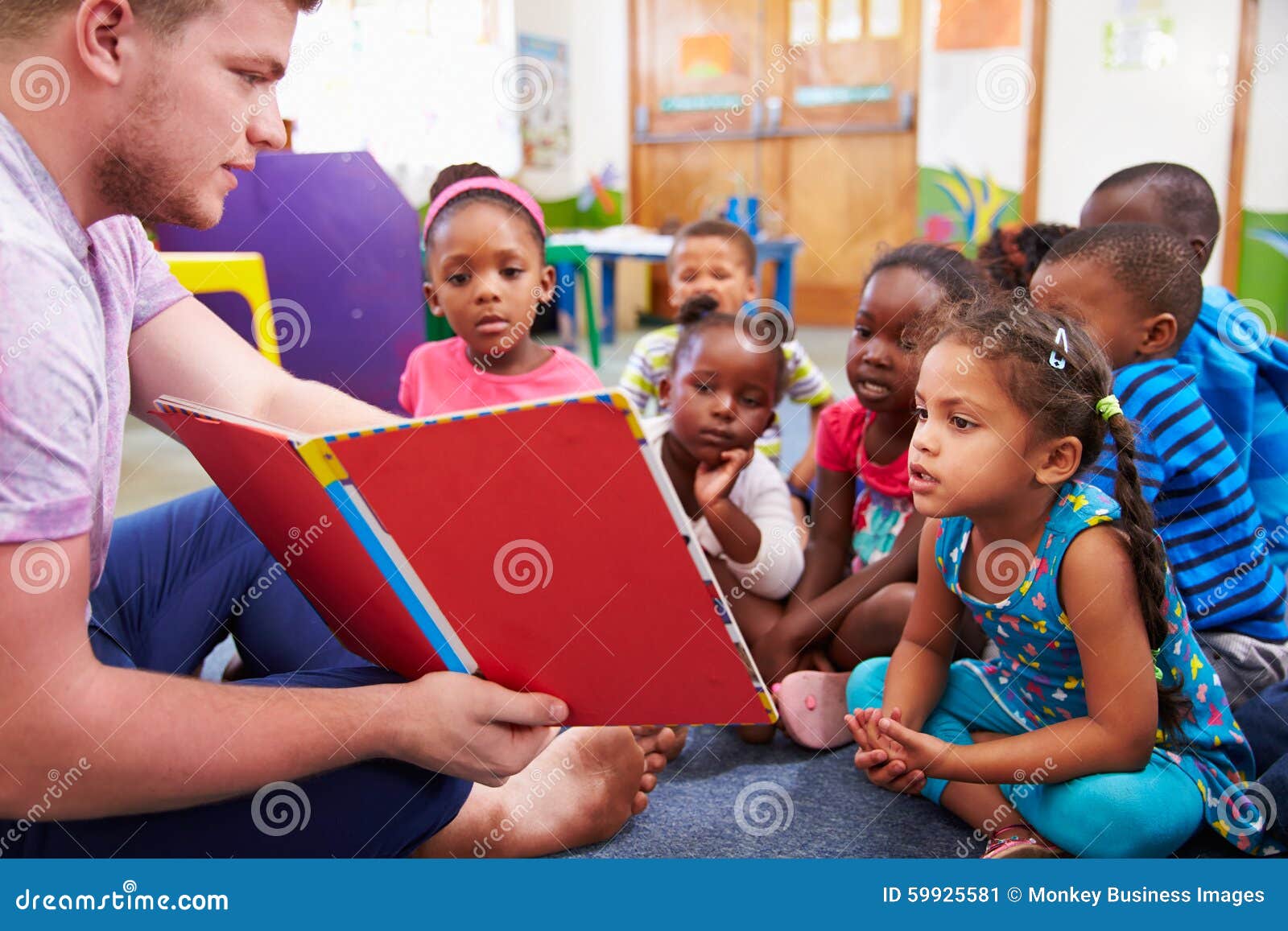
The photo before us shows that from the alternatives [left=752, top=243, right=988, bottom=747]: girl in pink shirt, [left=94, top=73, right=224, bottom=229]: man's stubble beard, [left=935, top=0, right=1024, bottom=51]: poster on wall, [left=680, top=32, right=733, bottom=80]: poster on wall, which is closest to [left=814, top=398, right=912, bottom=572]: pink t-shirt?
[left=752, top=243, right=988, bottom=747]: girl in pink shirt

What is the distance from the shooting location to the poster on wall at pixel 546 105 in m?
6.09

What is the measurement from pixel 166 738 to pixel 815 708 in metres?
0.95

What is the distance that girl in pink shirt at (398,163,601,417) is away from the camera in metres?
1.87

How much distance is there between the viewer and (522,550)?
2.63 feet

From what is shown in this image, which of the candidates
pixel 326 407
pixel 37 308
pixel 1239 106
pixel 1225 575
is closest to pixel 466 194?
pixel 326 407

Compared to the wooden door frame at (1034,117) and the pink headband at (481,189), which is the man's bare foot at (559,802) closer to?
the pink headband at (481,189)

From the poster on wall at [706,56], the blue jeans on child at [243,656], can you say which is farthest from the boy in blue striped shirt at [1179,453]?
the poster on wall at [706,56]

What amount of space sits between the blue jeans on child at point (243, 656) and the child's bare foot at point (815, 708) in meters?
0.60

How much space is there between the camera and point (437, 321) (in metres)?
3.23

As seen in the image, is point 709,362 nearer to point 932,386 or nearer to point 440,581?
point 932,386

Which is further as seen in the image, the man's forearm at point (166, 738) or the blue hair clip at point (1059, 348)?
the blue hair clip at point (1059, 348)

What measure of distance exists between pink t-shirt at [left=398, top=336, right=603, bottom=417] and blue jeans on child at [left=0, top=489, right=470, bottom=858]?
0.67 meters

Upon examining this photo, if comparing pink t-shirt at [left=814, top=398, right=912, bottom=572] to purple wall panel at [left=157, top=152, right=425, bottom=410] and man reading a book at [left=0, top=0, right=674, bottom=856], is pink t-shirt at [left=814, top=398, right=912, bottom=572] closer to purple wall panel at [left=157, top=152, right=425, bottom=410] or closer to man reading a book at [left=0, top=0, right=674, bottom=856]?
man reading a book at [left=0, top=0, right=674, bottom=856]

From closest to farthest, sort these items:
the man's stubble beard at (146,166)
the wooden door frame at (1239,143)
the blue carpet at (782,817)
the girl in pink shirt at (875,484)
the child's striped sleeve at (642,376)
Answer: the man's stubble beard at (146,166) → the blue carpet at (782,817) → the girl in pink shirt at (875,484) → the child's striped sleeve at (642,376) → the wooden door frame at (1239,143)
